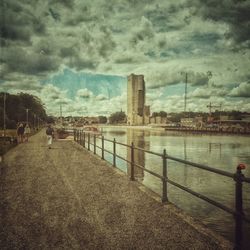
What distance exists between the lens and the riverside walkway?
4.96 metres

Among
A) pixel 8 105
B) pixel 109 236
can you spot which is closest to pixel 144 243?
pixel 109 236

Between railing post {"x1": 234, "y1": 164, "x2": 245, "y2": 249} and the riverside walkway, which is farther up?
railing post {"x1": 234, "y1": 164, "x2": 245, "y2": 249}

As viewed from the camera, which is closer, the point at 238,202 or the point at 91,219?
the point at 238,202

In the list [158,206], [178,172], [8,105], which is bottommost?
[178,172]

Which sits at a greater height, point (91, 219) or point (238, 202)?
point (238, 202)

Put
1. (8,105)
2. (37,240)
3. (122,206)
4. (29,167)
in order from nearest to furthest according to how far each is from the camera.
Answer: (37,240) → (122,206) → (29,167) → (8,105)

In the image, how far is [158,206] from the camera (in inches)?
284

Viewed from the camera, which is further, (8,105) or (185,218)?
(8,105)

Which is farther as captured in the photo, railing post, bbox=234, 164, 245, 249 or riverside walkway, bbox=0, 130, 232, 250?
riverside walkway, bbox=0, 130, 232, 250

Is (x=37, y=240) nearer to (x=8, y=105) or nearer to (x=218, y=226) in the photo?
(x=218, y=226)

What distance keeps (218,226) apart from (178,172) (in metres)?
9.65

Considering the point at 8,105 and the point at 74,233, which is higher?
the point at 8,105

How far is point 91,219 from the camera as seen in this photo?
6180mm

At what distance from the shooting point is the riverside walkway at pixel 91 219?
195 inches
